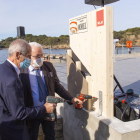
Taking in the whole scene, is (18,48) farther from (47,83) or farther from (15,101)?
(47,83)

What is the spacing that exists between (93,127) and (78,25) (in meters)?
1.95

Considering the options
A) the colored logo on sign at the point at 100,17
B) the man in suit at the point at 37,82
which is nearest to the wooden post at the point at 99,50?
the colored logo on sign at the point at 100,17

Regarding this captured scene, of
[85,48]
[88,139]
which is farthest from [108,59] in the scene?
[88,139]

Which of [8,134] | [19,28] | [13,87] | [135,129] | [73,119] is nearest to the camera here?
[13,87]

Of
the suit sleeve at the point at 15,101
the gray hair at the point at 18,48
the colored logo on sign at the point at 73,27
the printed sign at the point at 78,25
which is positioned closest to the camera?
the suit sleeve at the point at 15,101

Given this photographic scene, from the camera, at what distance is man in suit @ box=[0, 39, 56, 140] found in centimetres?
169

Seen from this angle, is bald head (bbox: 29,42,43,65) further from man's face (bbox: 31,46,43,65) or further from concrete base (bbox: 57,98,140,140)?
concrete base (bbox: 57,98,140,140)

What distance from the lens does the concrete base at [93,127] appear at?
2254 millimetres

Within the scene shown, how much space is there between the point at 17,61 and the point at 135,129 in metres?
1.84

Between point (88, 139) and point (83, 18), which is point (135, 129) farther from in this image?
point (83, 18)

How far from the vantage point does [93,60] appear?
2832mm

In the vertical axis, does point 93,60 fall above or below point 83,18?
below

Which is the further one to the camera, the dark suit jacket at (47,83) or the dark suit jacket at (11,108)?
the dark suit jacket at (47,83)

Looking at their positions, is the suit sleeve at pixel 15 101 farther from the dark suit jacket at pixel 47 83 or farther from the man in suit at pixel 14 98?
the dark suit jacket at pixel 47 83
